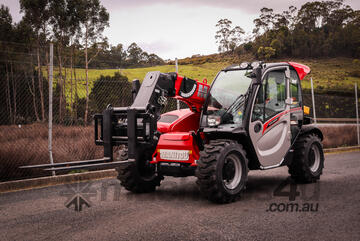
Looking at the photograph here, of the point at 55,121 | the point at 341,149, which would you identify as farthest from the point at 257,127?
the point at 341,149

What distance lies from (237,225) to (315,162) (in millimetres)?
4163

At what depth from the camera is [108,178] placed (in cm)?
880

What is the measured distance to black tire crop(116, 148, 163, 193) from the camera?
6707 millimetres

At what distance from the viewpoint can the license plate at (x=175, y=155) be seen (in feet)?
20.2

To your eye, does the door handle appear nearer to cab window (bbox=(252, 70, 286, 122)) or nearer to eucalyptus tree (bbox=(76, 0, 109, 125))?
cab window (bbox=(252, 70, 286, 122))

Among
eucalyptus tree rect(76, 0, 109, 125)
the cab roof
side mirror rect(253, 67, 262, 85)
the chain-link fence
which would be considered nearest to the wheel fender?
the cab roof

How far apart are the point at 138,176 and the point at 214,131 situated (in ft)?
5.56

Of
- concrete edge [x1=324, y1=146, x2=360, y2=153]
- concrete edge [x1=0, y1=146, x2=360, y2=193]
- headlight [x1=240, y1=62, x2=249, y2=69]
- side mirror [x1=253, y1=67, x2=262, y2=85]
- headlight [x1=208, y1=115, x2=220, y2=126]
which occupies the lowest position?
concrete edge [x1=324, y1=146, x2=360, y2=153]

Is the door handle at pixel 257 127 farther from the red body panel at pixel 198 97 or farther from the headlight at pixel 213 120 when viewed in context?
the red body panel at pixel 198 97

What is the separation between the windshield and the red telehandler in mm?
18

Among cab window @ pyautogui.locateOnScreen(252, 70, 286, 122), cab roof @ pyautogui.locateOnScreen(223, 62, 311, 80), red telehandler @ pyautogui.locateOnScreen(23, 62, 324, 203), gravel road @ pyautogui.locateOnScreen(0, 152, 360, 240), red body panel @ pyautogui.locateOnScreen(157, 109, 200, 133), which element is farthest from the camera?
cab roof @ pyautogui.locateOnScreen(223, 62, 311, 80)

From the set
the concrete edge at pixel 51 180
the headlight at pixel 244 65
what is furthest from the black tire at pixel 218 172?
the concrete edge at pixel 51 180

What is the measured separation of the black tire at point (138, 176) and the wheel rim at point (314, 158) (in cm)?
347

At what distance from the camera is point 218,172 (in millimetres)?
5660
